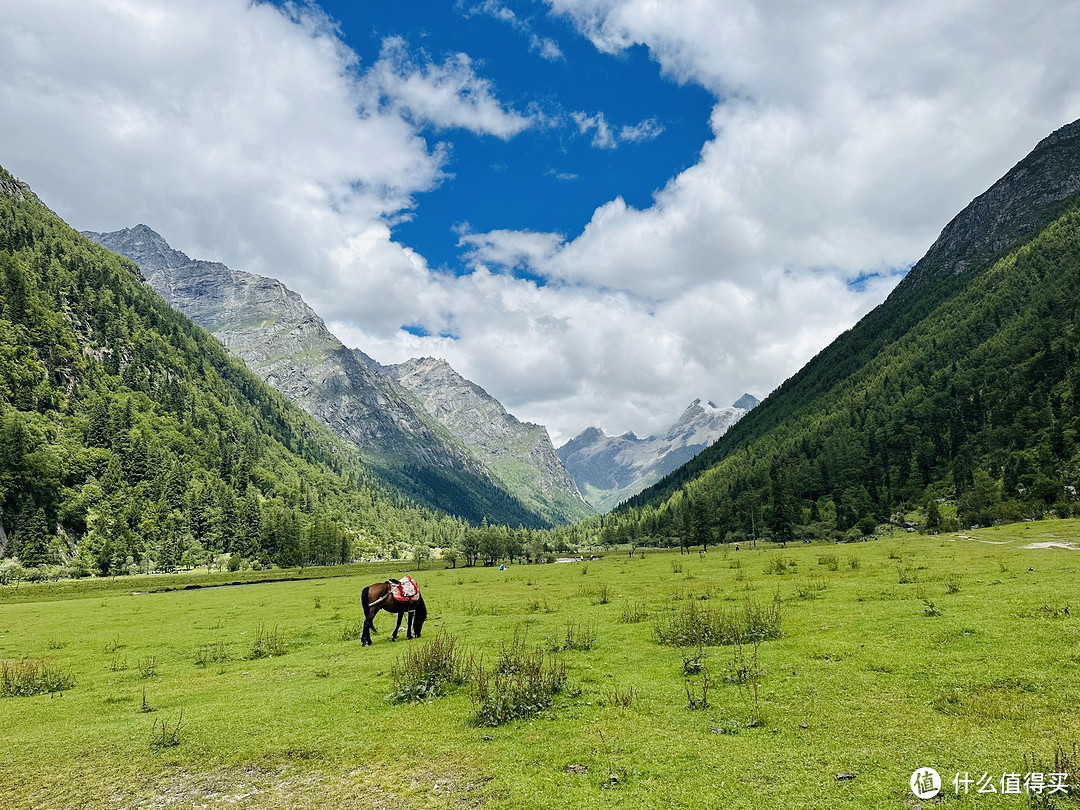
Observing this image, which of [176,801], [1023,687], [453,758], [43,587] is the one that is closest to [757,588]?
[1023,687]

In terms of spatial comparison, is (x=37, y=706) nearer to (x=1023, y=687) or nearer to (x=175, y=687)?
(x=175, y=687)

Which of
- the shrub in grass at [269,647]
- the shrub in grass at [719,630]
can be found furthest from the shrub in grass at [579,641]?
the shrub in grass at [269,647]

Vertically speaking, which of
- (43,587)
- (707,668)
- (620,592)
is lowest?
(43,587)

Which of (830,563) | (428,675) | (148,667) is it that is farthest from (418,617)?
(830,563)

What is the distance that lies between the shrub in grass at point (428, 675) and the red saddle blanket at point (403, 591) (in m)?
8.25

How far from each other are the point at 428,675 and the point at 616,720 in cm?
807

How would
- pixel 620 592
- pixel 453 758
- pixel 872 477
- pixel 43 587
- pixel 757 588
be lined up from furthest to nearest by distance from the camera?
pixel 872 477, pixel 43 587, pixel 620 592, pixel 757 588, pixel 453 758

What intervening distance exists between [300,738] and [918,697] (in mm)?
17893

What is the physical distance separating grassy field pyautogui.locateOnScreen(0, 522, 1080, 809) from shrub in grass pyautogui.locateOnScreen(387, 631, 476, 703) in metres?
0.61

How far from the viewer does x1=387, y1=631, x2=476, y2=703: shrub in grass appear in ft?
58.7

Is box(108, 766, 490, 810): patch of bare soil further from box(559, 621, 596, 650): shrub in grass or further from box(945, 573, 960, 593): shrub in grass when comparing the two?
box(945, 573, 960, 593): shrub in grass

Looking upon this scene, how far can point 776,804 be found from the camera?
9.25 metres

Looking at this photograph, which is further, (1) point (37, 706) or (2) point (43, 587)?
(2) point (43, 587)

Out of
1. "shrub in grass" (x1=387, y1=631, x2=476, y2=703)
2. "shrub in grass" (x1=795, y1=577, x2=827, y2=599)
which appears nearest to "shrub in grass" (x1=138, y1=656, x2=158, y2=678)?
"shrub in grass" (x1=387, y1=631, x2=476, y2=703)
